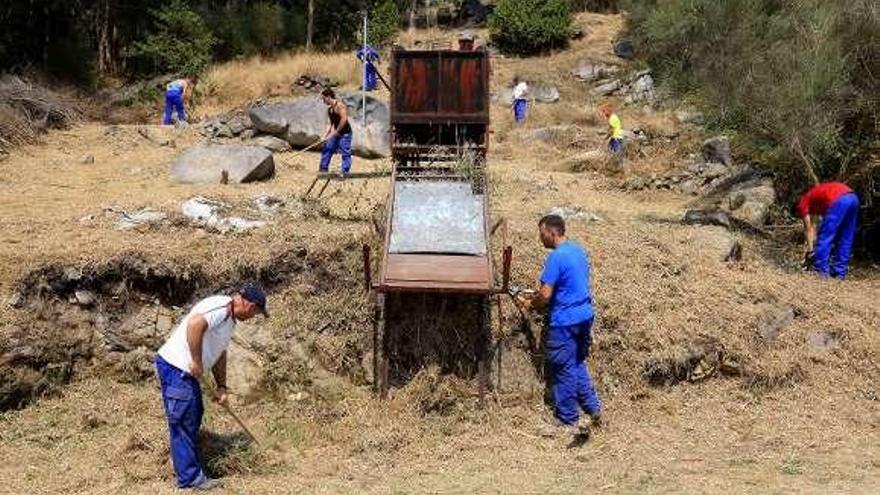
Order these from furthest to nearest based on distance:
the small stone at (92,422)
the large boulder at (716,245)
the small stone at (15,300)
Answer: the large boulder at (716,245), the small stone at (15,300), the small stone at (92,422)

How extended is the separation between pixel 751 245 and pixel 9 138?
12.2 metres

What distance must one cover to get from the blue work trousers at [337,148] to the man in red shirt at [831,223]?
636cm

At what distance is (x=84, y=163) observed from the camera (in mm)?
14945

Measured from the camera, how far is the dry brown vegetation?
6.61 m

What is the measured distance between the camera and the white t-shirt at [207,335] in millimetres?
5973

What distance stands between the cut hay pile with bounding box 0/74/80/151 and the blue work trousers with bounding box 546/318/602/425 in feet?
38.0

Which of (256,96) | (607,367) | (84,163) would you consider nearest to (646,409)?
(607,367)

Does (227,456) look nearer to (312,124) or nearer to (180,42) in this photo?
(312,124)

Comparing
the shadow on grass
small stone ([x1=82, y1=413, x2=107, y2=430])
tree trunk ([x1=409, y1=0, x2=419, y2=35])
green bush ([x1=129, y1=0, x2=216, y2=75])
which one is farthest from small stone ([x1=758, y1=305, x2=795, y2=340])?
tree trunk ([x1=409, y1=0, x2=419, y2=35])

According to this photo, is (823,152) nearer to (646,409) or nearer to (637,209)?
(637,209)

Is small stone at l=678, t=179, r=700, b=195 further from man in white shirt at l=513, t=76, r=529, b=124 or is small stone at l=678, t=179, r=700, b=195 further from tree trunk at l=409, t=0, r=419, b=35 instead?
tree trunk at l=409, t=0, r=419, b=35

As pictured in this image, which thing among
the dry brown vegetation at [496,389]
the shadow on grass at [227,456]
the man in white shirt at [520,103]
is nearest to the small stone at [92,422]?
the dry brown vegetation at [496,389]

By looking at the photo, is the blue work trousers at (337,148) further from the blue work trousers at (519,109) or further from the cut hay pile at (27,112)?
the blue work trousers at (519,109)

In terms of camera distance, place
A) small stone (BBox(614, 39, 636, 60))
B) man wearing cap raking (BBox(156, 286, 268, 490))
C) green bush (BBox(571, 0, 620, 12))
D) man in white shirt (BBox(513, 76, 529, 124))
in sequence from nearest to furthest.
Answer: man wearing cap raking (BBox(156, 286, 268, 490))
man in white shirt (BBox(513, 76, 529, 124))
small stone (BBox(614, 39, 636, 60))
green bush (BBox(571, 0, 620, 12))
